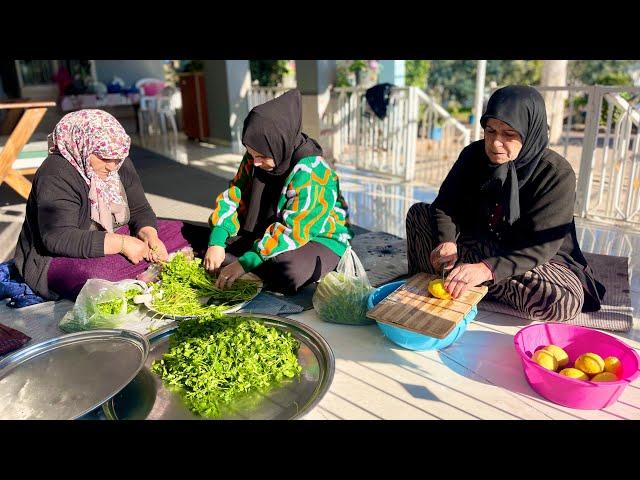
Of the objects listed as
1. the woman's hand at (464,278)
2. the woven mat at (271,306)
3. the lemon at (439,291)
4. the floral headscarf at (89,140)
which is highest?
the floral headscarf at (89,140)

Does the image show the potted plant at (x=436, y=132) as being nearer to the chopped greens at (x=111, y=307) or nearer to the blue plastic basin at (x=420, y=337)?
the blue plastic basin at (x=420, y=337)

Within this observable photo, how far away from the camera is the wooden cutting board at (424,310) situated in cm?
198

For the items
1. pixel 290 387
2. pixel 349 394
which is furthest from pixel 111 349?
pixel 349 394

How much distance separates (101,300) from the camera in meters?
2.32

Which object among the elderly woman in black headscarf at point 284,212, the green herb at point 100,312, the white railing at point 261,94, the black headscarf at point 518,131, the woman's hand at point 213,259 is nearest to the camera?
the black headscarf at point 518,131

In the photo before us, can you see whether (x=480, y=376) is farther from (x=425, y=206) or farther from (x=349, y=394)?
(x=425, y=206)

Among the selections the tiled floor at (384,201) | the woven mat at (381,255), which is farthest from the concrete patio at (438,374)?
the woven mat at (381,255)

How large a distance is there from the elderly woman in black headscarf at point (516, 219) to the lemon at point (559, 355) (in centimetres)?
36

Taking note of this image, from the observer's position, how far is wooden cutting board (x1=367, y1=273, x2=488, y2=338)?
198 cm

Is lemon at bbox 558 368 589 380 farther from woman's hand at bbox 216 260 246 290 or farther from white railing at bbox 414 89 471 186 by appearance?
white railing at bbox 414 89 471 186

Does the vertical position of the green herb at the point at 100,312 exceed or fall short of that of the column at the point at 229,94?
it falls short


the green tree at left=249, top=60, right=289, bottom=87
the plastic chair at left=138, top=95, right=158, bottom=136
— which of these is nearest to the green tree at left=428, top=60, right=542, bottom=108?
the green tree at left=249, top=60, right=289, bottom=87

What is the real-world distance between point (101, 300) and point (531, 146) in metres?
2.07

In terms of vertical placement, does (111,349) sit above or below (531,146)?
below
